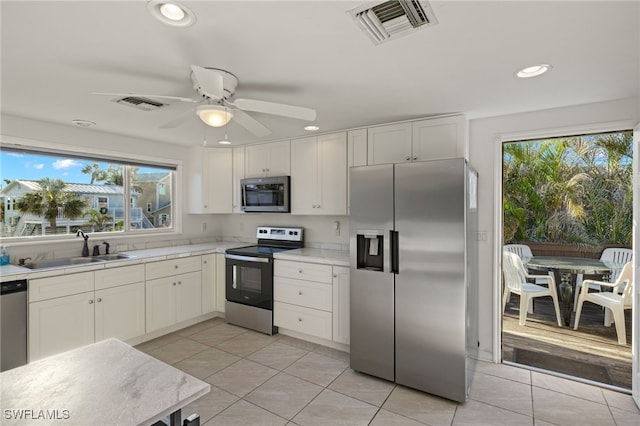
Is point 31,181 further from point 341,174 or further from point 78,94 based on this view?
point 341,174

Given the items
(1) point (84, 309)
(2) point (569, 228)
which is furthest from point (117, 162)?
(2) point (569, 228)

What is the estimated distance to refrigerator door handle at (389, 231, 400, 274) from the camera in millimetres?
2580

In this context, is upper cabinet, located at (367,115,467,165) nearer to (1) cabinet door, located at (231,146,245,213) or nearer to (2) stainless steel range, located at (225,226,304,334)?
(2) stainless steel range, located at (225,226,304,334)

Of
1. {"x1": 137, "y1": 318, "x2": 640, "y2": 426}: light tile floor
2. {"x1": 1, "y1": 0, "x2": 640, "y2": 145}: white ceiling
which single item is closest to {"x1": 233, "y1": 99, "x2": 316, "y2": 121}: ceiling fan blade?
{"x1": 1, "y1": 0, "x2": 640, "y2": 145}: white ceiling

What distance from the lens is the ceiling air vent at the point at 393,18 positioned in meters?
1.34

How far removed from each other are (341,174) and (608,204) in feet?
12.8

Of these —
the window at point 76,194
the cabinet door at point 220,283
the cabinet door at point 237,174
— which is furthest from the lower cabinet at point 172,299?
the cabinet door at point 237,174

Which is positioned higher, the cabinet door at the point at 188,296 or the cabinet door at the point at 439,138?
the cabinet door at the point at 439,138

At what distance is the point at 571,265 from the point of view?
368cm

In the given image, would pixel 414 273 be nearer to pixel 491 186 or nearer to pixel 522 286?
pixel 491 186

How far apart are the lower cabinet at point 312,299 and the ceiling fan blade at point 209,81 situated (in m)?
2.05

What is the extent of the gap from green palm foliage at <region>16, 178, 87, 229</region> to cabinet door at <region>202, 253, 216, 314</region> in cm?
144

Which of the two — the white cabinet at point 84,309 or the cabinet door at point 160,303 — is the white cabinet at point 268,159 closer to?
the cabinet door at point 160,303

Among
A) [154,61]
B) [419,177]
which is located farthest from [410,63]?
[154,61]
